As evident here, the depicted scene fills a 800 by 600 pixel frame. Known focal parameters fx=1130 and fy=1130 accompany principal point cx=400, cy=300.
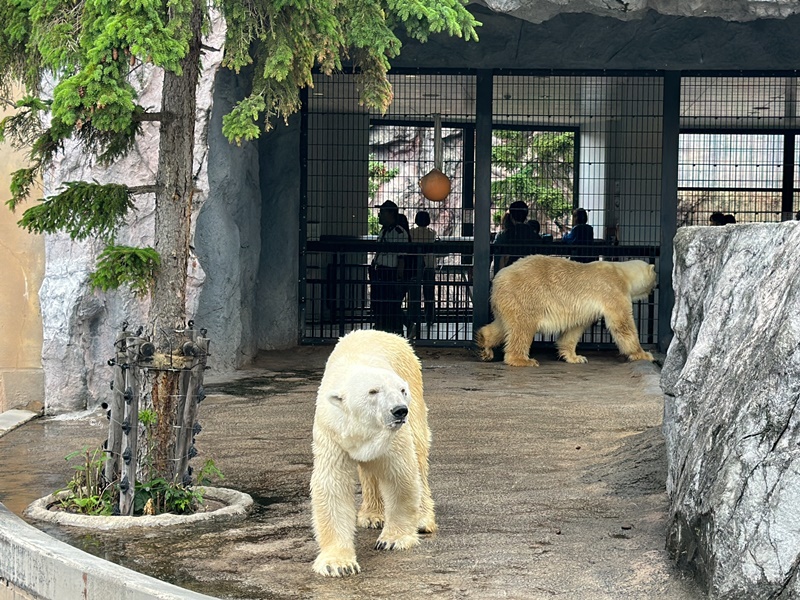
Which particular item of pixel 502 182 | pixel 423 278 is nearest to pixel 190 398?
pixel 423 278

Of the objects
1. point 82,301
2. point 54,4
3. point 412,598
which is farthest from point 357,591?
point 82,301

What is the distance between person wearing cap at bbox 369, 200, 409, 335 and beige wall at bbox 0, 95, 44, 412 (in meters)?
A: 4.27

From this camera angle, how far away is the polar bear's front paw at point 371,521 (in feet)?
16.8

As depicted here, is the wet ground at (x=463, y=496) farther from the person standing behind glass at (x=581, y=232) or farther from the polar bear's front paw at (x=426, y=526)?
the person standing behind glass at (x=581, y=232)

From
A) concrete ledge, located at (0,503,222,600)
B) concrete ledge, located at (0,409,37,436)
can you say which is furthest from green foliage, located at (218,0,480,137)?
concrete ledge, located at (0,409,37,436)

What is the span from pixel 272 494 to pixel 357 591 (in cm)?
170

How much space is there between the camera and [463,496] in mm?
5691

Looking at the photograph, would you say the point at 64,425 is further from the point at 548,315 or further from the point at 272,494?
the point at 548,315

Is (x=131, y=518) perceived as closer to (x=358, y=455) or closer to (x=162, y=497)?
(x=162, y=497)

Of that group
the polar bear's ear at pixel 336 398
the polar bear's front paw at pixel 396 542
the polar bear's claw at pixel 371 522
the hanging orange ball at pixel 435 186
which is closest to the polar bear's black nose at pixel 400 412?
the polar bear's ear at pixel 336 398

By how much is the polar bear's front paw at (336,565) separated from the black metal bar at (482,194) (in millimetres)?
7391

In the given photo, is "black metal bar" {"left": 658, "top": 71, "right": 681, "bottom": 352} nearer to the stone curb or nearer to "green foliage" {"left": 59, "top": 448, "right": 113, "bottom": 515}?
the stone curb

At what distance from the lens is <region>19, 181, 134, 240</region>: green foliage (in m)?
5.26

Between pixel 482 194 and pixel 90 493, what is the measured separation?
6882mm
